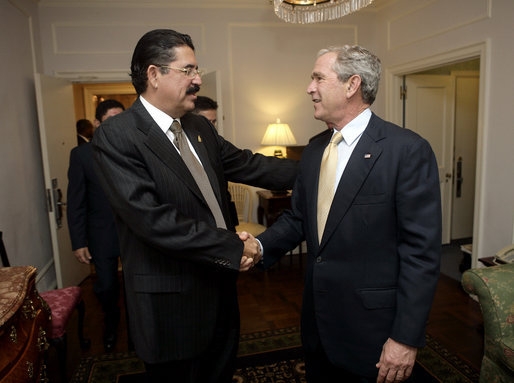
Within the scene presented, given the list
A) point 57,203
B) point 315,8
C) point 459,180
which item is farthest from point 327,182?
point 459,180

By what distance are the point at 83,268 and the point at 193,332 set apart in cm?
323

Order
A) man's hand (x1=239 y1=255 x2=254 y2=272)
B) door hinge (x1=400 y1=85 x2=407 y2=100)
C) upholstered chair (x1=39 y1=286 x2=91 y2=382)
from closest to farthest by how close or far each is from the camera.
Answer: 1. man's hand (x1=239 y1=255 x2=254 y2=272)
2. upholstered chair (x1=39 y1=286 x2=91 y2=382)
3. door hinge (x1=400 y1=85 x2=407 y2=100)

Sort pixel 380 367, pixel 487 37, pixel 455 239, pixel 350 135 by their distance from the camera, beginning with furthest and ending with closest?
pixel 455 239
pixel 487 37
pixel 350 135
pixel 380 367

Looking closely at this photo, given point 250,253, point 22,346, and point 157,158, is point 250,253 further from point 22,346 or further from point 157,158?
point 22,346

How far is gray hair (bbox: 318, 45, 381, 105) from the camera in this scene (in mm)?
1417

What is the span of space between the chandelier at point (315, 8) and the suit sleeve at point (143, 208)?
1721mm

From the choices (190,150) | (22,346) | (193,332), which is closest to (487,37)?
(190,150)

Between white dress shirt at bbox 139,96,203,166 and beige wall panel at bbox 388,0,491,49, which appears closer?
white dress shirt at bbox 139,96,203,166

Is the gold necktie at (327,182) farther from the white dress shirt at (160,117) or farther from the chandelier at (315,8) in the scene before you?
the chandelier at (315,8)

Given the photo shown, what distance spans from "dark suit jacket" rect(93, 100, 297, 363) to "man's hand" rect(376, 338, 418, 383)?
0.58 metres

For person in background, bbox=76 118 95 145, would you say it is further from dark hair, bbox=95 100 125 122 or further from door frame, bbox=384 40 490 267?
door frame, bbox=384 40 490 267

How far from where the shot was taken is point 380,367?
1327 mm

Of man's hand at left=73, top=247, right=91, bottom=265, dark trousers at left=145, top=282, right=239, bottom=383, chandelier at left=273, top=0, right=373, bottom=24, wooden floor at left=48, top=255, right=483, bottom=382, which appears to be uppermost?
chandelier at left=273, top=0, right=373, bottom=24

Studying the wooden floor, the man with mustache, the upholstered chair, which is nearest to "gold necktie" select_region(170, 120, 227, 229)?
the man with mustache
